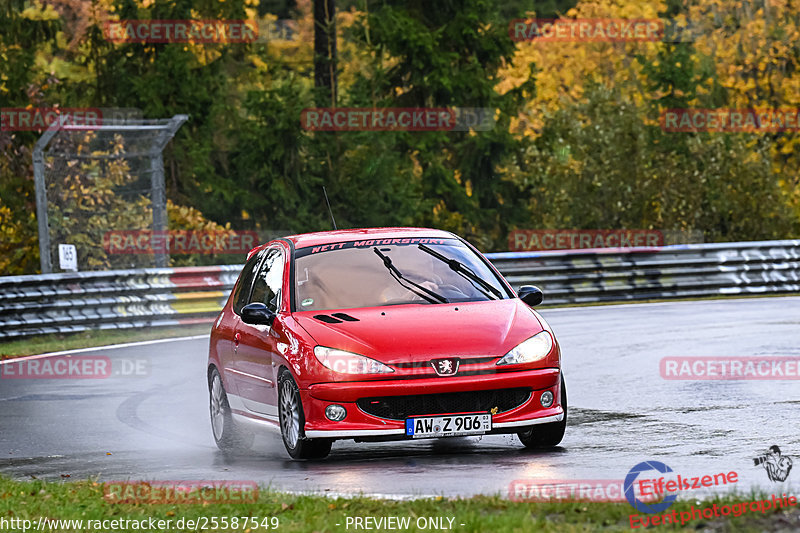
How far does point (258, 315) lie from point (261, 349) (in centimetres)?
25

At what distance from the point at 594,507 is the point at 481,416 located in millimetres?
2512

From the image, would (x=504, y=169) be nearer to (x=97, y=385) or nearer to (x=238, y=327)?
(x=97, y=385)

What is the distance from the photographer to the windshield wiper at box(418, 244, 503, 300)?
11234mm

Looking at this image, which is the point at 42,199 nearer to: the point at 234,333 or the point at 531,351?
the point at 234,333

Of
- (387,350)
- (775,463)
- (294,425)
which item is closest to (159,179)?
(294,425)

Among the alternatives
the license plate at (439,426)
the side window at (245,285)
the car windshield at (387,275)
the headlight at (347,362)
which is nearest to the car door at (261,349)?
the side window at (245,285)

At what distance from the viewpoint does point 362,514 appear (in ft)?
25.4

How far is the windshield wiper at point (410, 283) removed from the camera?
36.2 ft

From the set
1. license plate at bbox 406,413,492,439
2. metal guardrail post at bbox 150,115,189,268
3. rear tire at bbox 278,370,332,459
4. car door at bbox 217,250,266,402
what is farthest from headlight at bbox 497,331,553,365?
metal guardrail post at bbox 150,115,189,268

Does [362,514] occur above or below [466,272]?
below

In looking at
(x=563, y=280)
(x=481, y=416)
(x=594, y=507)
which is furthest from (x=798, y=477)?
(x=563, y=280)

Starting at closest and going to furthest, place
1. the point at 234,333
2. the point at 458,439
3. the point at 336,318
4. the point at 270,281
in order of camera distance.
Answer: the point at 336,318 → the point at 458,439 → the point at 270,281 → the point at 234,333

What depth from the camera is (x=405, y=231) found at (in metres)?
11.9

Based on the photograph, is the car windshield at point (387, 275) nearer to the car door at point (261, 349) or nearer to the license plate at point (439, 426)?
the car door at point (261, 349)
